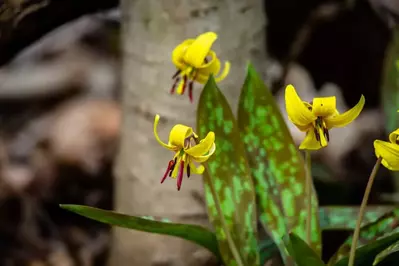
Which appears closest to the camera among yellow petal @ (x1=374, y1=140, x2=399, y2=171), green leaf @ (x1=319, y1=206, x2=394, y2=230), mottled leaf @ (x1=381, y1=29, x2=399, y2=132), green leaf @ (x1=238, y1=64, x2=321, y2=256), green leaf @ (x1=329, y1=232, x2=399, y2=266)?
yellow petal @ (x1=374, y1=140, x2=399, y2=171)

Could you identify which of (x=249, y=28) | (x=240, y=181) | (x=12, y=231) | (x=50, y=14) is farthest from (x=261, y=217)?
(x=12, y=231)

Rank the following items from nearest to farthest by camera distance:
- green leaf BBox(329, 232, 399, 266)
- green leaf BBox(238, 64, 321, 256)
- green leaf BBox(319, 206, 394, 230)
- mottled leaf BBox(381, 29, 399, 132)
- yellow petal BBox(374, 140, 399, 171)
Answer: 1. yellow petal BBox(374, 140, 399, 171)
2. green leaf BBox(329, 232, 399, 266)
3. green leaf BBox(238, 64, 321, 256)
4. green leaf BBox(319, 206, 394, 230)
5. mottled leaf BBox(381, 29, 399, 132)

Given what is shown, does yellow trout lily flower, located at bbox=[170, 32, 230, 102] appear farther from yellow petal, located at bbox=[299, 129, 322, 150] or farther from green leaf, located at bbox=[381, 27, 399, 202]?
green leaf, located at bbox=[381, 27, 399, 202]

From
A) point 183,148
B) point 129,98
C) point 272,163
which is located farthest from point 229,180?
point 129,98

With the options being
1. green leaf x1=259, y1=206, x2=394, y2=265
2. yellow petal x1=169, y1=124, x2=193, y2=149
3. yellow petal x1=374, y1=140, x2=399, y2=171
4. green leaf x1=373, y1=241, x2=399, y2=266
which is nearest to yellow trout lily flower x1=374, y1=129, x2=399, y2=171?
yellow petal x1=374, y1=140, x2=399, y2=171

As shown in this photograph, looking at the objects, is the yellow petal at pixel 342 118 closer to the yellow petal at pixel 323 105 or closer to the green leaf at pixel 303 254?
the yellow petal at pixel 323 105

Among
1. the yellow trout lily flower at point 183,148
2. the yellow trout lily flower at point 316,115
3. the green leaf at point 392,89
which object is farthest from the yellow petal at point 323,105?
the green leaf at point 392,89

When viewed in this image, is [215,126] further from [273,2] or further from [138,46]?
[273,2]
